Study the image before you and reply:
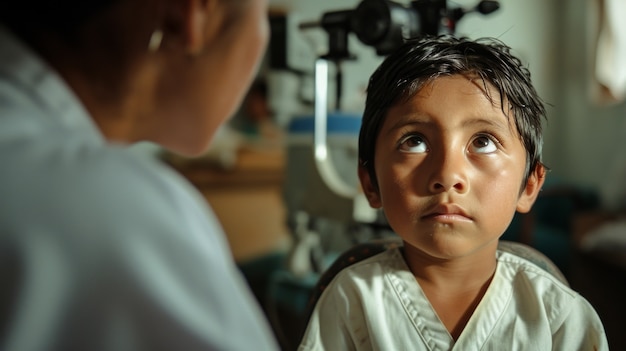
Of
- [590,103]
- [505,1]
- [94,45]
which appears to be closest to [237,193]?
[590,103]

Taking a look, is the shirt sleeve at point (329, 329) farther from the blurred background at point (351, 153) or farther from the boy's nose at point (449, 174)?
the boy's nose at point (449, 174)

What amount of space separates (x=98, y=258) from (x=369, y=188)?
0.44 metres

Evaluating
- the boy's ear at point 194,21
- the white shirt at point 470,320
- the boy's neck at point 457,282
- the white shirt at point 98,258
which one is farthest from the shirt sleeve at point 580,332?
the boy's ear at point 194,21

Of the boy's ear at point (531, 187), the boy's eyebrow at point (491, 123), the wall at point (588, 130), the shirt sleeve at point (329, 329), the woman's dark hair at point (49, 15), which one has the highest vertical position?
the woman's dark hair at point (49, 15)

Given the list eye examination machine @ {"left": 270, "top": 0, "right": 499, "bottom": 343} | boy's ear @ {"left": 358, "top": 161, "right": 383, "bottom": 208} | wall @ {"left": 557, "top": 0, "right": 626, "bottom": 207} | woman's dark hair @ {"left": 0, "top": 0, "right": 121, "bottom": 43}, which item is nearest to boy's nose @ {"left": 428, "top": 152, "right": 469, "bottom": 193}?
boy's ear @ {"left": 358, "top": 161, "right": 383, "bottom": 208}

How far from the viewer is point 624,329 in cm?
68

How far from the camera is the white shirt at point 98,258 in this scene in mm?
361

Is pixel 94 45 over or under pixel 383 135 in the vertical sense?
over

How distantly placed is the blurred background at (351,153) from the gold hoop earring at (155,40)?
1.37 feet

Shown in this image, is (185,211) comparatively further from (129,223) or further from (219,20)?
(219,20)

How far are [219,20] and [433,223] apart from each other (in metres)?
0.33

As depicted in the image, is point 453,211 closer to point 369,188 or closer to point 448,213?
point 448,213

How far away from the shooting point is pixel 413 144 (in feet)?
2.09

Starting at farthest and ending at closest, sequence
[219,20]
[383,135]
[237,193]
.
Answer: [237,193] → [383,135] → [219,20]
